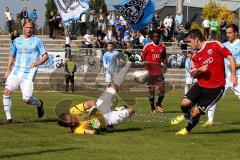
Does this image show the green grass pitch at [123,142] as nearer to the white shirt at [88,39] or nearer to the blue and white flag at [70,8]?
the blue and white flag at [70,8]

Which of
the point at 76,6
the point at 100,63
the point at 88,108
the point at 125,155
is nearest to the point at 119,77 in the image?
the point at 88,108

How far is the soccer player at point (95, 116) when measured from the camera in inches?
501

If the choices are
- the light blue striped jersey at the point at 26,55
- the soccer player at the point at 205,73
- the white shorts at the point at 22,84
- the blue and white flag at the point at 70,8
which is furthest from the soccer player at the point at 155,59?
the blue and white flag at the point at 70,8

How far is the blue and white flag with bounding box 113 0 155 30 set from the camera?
117 feet

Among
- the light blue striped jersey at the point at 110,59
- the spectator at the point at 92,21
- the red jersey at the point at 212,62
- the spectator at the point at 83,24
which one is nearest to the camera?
the red jersey at the point at 212,62

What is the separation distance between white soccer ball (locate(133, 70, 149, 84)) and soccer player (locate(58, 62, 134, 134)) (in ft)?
8.05

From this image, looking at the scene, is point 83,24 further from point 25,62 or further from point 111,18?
point 25,62

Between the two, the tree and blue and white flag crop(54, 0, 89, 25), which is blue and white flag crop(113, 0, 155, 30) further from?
the tree

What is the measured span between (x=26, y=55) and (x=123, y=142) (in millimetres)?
4054

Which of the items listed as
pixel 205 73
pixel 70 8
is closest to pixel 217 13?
pixel 70 8

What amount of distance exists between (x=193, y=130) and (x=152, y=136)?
1.60 meters

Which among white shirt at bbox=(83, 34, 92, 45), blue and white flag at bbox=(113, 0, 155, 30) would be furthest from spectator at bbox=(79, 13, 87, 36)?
blue and white flag at bbox=(113, 0, 155, 30)

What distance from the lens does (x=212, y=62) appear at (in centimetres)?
1241

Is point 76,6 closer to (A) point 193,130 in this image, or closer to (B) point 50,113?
(B) point 50,113
